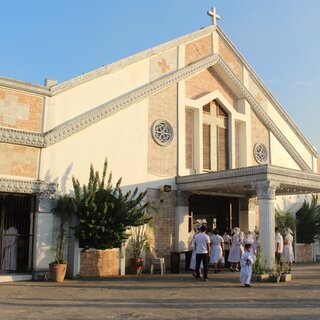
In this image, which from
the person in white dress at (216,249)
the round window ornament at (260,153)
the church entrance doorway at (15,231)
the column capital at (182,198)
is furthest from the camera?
the round window ornament at (260,153)

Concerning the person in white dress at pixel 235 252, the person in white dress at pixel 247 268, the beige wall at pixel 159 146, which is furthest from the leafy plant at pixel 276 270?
the beige wall at pixel 159 146

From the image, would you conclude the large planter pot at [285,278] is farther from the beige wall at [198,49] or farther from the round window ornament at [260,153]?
the beige wall at [198,49]

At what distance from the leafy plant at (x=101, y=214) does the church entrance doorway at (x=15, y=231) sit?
1641mm

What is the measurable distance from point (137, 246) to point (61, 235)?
Answer: 305 centimetres

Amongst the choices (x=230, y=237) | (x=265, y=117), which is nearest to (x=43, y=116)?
(x=230, y=237)

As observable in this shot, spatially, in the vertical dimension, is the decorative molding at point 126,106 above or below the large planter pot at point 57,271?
above

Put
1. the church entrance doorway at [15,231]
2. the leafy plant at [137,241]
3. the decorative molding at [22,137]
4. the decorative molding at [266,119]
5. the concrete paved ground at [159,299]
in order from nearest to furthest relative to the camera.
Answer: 1. the concrete paved ground at [159,299]
2. the decorative molding at [22,137]
3. the church entrance doorway at [15,231]
4. the leafy plant at [137,241]
5. the decorative molding at [266,119]

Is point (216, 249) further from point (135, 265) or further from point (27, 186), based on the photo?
point (27, 186)

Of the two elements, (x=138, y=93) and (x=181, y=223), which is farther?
(x=181, y=223)

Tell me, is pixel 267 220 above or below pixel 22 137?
below

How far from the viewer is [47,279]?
1434cm

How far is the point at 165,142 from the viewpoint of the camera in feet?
60.0

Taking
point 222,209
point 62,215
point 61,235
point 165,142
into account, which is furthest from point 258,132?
point 61,235

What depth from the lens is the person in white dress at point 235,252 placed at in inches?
675
